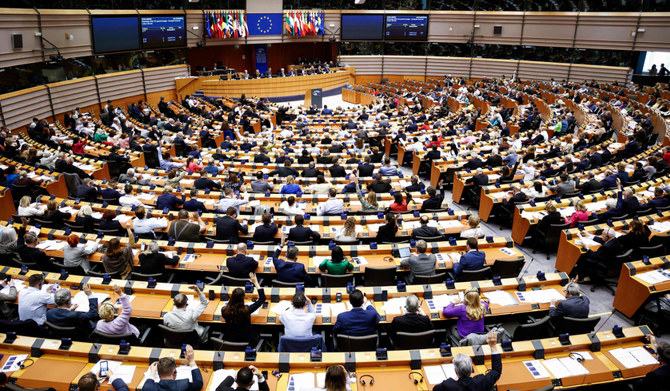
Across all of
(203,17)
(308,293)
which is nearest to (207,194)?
(308,293)

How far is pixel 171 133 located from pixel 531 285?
1692 cm

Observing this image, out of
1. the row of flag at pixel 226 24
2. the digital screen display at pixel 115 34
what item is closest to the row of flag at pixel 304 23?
the row of flag at pixel 226 24

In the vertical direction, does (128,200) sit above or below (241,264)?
above

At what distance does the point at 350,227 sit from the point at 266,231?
5.76 ft

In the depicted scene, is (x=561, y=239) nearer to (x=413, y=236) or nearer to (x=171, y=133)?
(x=413, y=236)

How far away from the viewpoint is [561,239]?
9.65 meters

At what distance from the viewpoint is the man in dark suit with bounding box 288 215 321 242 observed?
8.93 metres

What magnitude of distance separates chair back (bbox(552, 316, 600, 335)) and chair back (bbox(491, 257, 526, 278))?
1.37 m

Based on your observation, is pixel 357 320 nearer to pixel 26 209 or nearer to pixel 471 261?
pixel 471 261

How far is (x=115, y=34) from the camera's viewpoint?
24875mm

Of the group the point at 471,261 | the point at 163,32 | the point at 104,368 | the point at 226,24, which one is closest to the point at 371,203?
the point at 471,261

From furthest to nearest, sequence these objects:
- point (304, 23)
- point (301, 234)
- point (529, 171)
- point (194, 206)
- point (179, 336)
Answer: point (304, 23) → point (529, 171) → point (194, 206) → point (301, 234) → point (179, 336)

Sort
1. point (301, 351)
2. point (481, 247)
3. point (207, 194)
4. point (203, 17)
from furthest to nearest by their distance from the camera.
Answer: point (203, 17) < point (207, 194) < point (481, 247) < point (301, 351)

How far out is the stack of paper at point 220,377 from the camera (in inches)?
207
